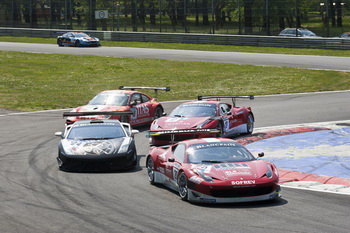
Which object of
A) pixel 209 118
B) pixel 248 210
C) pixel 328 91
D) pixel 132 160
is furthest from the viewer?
pixel 328 91

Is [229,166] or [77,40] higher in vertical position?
[77,40]

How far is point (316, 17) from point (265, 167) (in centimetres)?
4163

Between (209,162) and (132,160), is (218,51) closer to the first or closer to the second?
(132,160)

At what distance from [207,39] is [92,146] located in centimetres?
4187

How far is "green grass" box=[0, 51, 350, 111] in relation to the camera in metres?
36.0

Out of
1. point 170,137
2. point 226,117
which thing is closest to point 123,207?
point 170,137

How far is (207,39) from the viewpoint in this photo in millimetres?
58438

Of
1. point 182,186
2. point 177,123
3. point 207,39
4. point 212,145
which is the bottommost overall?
point 182,186

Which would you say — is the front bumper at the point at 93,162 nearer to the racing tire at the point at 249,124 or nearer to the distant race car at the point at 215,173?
the distant race car at the point at 215,173

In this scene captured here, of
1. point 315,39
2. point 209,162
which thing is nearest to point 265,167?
point 209,162

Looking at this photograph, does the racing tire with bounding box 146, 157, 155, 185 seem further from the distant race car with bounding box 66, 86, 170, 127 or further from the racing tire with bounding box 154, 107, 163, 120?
the racing tire with bounding box 154, 107, 163, 120

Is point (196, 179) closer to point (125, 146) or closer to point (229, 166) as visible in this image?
point (229, 166)

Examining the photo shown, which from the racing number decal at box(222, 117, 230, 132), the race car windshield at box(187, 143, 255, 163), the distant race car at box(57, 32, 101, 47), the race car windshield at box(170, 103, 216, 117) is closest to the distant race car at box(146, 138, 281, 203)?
the race car windshield at box(187, 143, 255, 163)

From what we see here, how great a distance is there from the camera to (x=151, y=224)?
37.2ft
